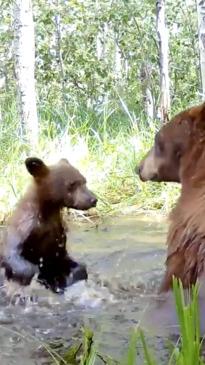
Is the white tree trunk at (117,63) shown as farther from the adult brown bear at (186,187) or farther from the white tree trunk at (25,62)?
the adult brown bear at (186,187)

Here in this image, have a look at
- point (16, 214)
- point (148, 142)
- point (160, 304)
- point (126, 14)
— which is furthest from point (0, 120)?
point (126, 14)

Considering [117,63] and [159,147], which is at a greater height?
[159,147]

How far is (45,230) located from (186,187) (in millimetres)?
2273

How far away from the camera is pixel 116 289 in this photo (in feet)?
23.0

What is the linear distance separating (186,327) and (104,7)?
2690 centimetres

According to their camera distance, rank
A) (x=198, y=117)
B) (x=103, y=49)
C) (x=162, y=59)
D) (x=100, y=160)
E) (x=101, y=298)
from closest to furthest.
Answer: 1. (x=198, y=117)
2. (x=101, y=298)
3. (x=100, y=160)
4. (x=162, y=59)
5. (x=103, y=49)

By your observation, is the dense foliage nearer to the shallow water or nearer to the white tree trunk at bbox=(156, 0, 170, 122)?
the white tree trunk at bbox=(156, 0, 170, 122)

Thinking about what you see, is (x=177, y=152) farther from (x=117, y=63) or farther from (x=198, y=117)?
(x=117, y=63)

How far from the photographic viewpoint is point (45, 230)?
6.99 meters

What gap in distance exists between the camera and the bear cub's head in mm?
7035

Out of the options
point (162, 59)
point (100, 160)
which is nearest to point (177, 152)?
point (100, 160)

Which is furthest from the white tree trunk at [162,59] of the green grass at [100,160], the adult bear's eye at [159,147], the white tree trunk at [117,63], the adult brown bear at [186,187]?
the white tree trunk at [117,63]

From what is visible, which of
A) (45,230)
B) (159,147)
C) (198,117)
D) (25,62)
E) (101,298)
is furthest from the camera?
(25,62)

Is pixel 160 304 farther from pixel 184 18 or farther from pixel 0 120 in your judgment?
pixel 184 18
